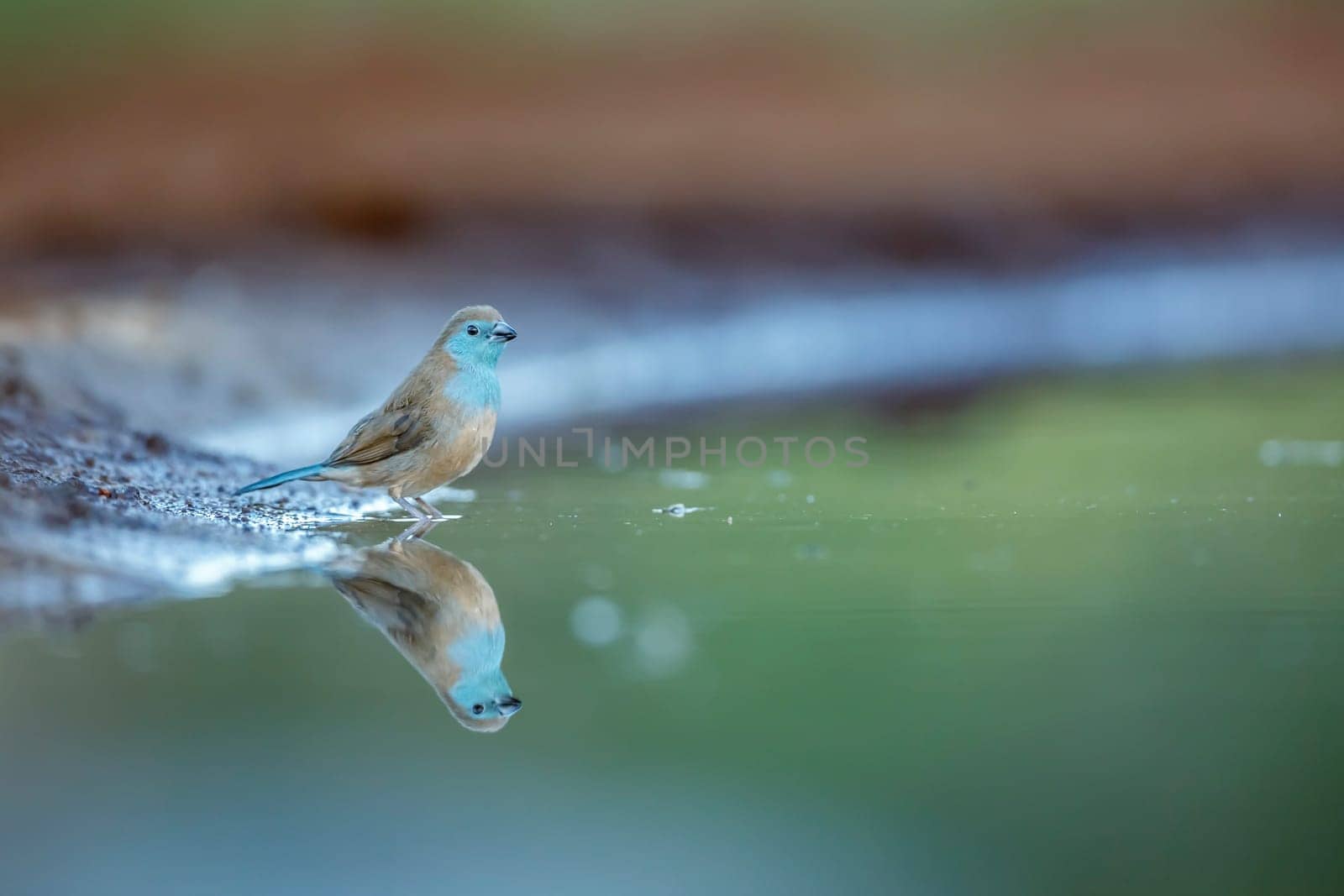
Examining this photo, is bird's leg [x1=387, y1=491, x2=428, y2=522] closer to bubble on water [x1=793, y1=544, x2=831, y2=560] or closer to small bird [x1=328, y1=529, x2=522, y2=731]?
small bird [x1=328, y1=529, x2=522, y2=731]

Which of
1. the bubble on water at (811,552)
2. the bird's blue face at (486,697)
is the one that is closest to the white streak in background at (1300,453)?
the bubble on water at (811,552)

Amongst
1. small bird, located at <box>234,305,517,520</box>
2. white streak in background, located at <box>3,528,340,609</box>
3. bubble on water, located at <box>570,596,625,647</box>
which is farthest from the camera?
small bird, located at <box>234,305,517,520</box>

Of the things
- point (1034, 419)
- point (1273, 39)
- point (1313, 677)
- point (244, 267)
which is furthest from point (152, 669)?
point (1273, 39)

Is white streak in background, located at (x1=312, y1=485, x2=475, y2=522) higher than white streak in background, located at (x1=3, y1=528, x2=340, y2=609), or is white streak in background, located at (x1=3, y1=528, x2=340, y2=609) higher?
white streak in background, located at (x1=312, y1=485, x2=475, y2=522)

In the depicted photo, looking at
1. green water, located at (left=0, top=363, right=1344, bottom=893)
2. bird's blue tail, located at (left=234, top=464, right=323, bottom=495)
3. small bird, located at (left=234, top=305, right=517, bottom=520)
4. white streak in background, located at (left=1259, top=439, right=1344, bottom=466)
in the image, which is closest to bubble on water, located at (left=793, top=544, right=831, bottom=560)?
green water, located at (left=0, top=363, right=1344, bottom=893)

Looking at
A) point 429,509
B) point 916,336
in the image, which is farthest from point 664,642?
point 916,336

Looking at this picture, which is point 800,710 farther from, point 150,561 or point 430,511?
point 430,511

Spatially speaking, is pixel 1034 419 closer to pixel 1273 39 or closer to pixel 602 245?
pixel 602 245
